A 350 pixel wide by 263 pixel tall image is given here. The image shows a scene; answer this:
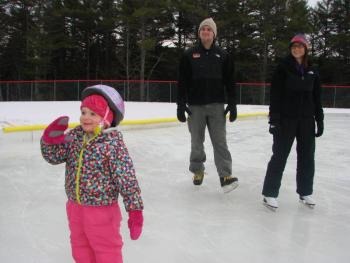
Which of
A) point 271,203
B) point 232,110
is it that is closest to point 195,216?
point 271,203

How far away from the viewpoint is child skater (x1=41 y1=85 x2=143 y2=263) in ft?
5.63

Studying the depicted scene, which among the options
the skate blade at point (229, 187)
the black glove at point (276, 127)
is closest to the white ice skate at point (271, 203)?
the skate blade at point (229, 187)

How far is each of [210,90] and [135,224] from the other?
195 centimetres

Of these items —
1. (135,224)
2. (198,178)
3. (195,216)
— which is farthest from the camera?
(198,178)

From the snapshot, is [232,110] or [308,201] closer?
[308,201]

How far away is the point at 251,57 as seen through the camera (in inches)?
1109

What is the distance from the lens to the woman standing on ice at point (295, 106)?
2.95 m

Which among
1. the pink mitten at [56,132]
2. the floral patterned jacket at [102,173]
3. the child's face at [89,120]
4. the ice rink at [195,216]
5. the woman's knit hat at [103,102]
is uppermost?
the woman's knit hat at [103,102]

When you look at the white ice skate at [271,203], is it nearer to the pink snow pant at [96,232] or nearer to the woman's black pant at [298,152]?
the woman's black pant at [298,152]

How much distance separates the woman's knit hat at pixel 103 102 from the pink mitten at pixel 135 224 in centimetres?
39

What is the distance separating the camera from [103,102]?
5.80 ft

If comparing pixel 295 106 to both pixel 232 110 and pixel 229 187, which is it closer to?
pixel 232 110

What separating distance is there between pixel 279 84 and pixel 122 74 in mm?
29222

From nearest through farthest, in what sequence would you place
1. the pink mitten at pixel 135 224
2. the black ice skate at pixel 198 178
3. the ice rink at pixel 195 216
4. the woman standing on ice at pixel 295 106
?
the pink mitten at pixel 135 224 → the ice rink at pixel 195 216 → the woman standing on ice at pixel 295 106 → the black ice skate at pixel 198 178
